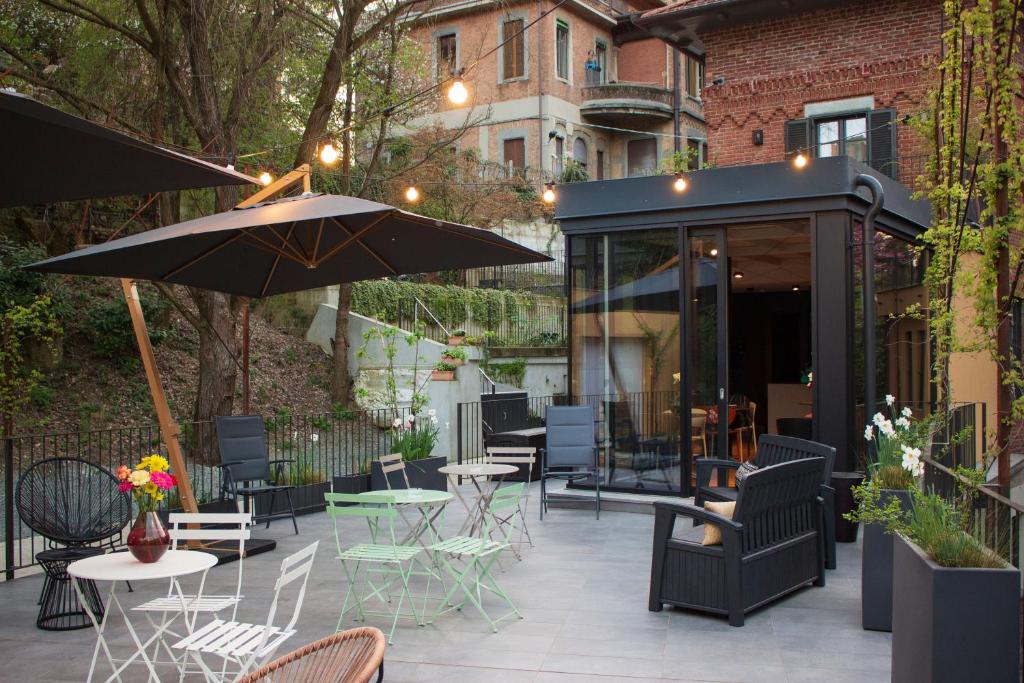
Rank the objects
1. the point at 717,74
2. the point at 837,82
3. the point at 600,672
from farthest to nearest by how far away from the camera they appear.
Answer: the point at 717,74 → the point at 837,82 → the point at 600,672

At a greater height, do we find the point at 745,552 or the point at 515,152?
the point at 515,152

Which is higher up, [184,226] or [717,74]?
[717,74]

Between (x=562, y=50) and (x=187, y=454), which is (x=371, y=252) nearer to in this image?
(x=187, y=454)

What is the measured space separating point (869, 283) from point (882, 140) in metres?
7.89

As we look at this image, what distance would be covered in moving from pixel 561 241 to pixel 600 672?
20547 millimetres

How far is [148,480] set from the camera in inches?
213

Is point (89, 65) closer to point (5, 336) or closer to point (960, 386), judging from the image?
point (5, 336)

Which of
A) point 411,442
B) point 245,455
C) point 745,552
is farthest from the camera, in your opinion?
point 411,442

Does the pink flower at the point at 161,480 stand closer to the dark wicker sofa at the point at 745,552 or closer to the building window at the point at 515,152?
the dark wicker sofa at the point at 745,552

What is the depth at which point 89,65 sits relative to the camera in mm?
13594

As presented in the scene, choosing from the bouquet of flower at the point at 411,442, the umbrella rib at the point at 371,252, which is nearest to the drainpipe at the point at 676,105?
the bouquet of flower at the point at 411,442

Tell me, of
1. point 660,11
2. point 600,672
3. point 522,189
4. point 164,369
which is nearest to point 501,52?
point 522,189

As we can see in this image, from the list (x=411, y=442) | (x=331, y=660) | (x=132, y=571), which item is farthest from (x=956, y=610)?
(x=411, y=442)

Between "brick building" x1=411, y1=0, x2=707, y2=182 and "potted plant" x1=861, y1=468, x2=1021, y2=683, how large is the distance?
24092 mm
